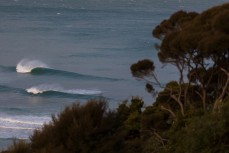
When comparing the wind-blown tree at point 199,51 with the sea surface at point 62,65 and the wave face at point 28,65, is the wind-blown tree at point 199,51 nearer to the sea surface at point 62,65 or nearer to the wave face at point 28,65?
the sea surface at point 62,65

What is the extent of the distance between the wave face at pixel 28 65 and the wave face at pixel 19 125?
56.9 ft

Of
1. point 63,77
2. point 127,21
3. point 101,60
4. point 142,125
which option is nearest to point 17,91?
point 63,77

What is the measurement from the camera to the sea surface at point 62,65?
119ft

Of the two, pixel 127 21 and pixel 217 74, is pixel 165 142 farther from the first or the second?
pixel 127 21

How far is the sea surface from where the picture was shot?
3612 centimetres

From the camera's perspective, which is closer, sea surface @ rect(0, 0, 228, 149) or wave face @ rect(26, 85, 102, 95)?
sea surface @ rect(0, 0, 228, 149)

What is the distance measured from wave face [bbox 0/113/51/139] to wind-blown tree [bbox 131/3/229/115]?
13.1 meters

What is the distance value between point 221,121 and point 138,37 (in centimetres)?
5767

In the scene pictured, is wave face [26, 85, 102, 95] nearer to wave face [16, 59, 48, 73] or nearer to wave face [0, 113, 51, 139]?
wave face [16, 59, 48, 73]

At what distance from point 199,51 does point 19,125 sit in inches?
686

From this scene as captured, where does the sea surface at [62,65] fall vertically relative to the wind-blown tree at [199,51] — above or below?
above

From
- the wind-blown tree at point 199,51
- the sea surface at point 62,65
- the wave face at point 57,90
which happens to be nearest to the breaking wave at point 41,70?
the sea surface at point 62,65

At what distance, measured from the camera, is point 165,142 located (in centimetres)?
1512

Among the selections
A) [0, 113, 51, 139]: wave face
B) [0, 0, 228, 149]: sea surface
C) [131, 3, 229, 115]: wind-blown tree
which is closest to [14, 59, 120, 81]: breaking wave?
[0, 0, 228, 149]: sea surface
